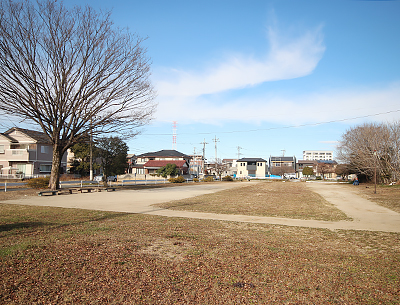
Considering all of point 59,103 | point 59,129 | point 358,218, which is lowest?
point 358,218

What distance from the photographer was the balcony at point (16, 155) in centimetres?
3988

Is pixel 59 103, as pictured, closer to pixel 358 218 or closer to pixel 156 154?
pixel 358 218

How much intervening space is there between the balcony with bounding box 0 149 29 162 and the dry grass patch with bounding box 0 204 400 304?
3757 centimetres

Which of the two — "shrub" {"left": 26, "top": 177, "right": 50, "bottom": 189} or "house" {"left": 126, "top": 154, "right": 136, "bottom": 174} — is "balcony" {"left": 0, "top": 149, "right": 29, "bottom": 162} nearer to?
"shrub" {"left": 26, "top": 177, "right": 50, "bottom": 189}

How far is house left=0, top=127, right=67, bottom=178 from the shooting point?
39.9 metres

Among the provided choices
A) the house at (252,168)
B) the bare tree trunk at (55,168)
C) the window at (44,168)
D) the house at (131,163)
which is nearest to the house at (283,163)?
the house at (252,168)

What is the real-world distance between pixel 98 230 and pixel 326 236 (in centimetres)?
545

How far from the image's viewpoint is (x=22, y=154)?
131ft

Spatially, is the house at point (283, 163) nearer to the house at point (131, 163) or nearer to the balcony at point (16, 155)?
the house at point (131, 163)

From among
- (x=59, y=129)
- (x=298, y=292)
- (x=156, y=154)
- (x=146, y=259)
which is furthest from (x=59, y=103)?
(x=156, y=154)

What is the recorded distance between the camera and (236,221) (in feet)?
30.2

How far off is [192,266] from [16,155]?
43322 mm

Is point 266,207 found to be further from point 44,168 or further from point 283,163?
point 283,163

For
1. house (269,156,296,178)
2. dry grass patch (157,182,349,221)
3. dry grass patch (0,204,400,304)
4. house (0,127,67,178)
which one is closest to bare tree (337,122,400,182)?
dry grass patch (157,182,349,221)
